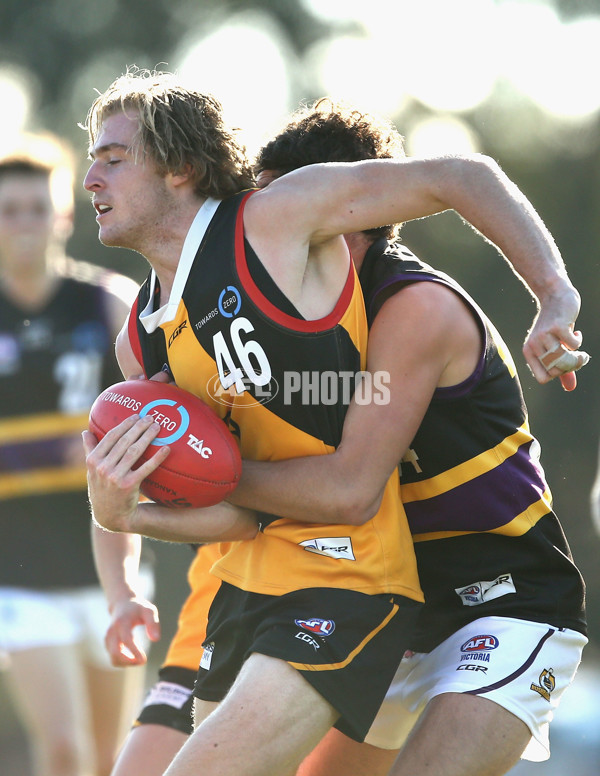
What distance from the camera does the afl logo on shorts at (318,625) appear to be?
2.76 m

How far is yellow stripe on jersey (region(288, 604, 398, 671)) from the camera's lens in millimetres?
2674

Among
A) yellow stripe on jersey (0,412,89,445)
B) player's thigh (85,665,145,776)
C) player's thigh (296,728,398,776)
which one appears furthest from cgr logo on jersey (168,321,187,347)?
player's thigh (85,665,145,776)

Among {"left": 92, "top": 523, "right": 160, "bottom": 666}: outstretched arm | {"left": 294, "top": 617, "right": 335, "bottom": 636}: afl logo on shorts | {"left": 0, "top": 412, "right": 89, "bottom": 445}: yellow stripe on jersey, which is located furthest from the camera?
{"left": 0, "top": 412, "right": 89, "bottom": 445}: yellow stripe on jersey

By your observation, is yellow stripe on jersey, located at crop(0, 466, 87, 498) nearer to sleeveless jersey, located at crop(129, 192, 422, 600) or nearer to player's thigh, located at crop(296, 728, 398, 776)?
player's thigh, located at crop(296, 728, 398, 776)

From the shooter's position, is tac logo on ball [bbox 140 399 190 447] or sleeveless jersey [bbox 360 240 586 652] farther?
sleeveless jersey [bbox 360 240 586 652]

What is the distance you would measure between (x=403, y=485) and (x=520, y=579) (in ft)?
1.39

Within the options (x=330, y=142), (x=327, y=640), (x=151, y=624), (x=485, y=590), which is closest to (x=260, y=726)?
(x=327, y=640)

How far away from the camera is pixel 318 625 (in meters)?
2.77

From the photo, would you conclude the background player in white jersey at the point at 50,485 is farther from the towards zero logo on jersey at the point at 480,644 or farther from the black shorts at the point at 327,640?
the towards zero logo on jersey at the point at 480,644

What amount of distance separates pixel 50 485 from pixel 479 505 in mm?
3015

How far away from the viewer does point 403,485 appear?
10.5 ft

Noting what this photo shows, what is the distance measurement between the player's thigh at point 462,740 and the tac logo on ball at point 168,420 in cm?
100

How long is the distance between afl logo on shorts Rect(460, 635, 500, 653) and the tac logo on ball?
100cm

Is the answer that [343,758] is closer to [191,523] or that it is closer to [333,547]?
[333,547]
